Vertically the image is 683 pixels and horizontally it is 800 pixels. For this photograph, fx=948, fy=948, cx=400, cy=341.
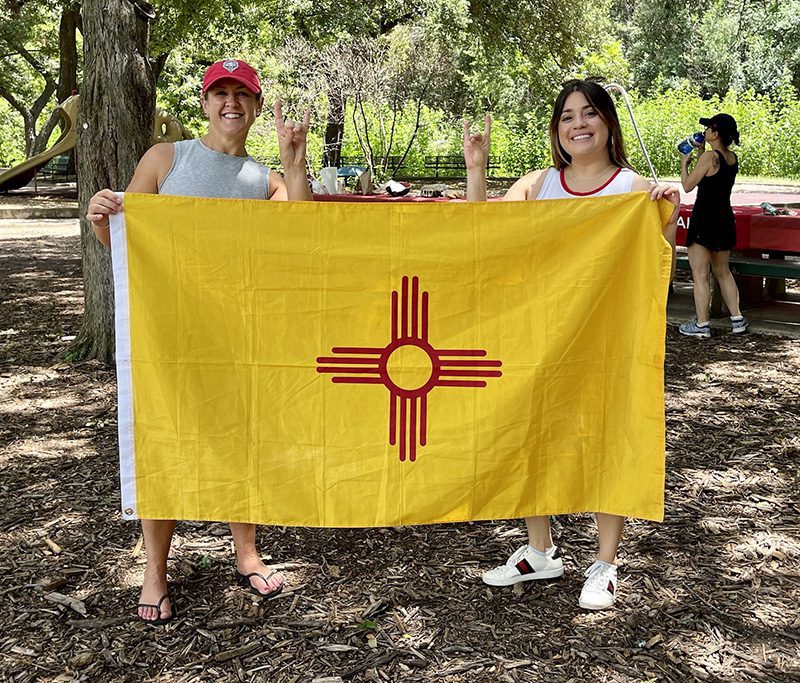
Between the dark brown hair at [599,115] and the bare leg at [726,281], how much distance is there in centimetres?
503

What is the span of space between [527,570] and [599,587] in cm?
31

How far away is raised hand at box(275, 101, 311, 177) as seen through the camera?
3.20 meters

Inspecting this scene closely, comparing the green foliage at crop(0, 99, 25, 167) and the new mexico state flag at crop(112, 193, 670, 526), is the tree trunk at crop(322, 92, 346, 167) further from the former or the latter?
the green foliage at crop(0, 99, 25, 167)

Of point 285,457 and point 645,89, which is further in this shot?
point 645,89

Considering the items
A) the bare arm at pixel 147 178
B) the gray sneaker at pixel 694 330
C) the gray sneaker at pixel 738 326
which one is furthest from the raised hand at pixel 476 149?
the gray sneaker at pixel 738 326

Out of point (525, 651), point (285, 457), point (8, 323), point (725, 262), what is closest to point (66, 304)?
point (8, 323)

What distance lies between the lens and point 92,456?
4.99 meters

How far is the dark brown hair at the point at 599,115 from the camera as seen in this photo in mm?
3201

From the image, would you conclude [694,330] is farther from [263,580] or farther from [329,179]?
[263,580]

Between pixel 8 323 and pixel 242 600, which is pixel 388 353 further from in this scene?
pixel 8 323

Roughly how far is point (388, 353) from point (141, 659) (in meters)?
1.27

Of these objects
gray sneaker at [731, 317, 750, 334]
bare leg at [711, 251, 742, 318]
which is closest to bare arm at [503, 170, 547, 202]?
bare leg at [711, 251, 742, 318]

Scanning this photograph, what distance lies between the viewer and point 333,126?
2580cm

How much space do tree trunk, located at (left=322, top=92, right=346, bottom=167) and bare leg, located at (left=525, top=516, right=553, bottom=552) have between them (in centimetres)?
2176
